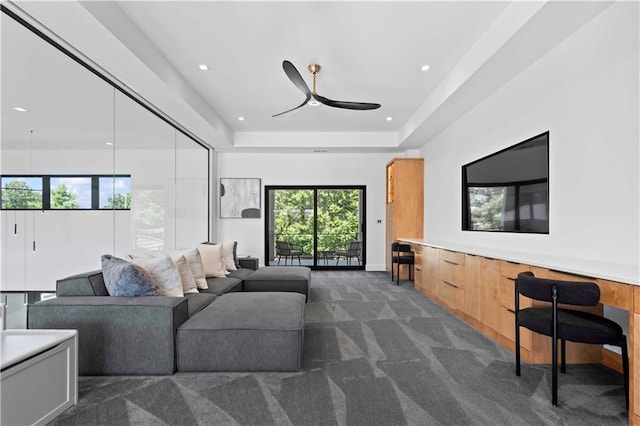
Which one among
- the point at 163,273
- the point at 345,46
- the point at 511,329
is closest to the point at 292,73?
the point at 345,46

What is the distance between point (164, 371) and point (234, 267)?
Result: 7.55 feet

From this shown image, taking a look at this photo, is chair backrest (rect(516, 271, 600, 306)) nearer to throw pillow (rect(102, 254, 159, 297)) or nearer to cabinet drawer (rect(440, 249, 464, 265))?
cabinet drawer (rect(440, 249, 464, 265))

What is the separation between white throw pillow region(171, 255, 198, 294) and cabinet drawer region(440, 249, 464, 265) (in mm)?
2852

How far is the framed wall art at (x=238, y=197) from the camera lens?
6.87 m

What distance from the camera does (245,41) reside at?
3.06 m

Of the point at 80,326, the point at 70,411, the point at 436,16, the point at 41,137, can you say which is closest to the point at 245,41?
the point at 436,16

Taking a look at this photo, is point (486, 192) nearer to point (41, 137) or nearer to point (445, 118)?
point (445, 118)

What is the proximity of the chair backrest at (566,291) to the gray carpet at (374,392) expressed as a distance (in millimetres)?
650

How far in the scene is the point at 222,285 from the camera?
3502 mm

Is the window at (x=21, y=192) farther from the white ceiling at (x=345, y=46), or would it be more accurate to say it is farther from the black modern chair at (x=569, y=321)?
the black modern chair at (x=569, y=321)

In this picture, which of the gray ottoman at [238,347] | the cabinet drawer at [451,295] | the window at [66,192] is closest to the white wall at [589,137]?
the cabinet drawer at [451,295]

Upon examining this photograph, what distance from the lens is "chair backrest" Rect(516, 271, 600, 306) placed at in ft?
5.68

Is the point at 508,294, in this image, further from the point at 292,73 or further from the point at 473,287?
the point at 292,73

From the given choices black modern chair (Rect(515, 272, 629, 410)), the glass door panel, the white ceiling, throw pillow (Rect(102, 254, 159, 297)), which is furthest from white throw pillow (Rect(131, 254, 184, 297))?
the glass door panel
